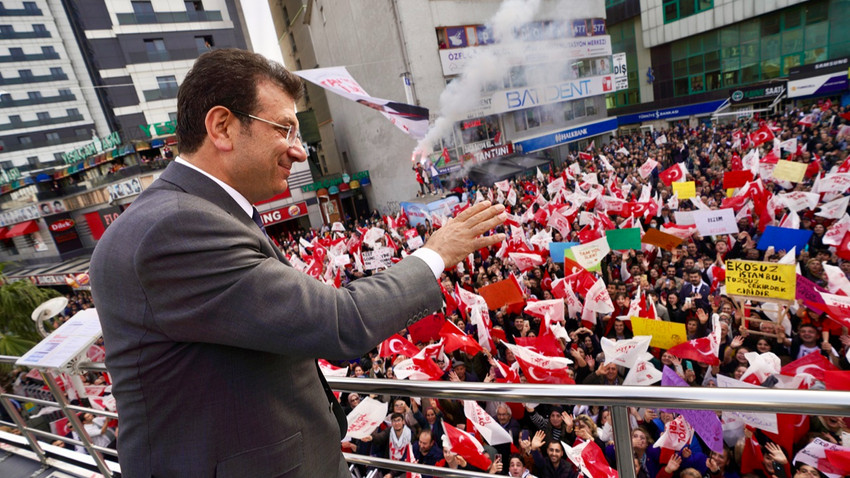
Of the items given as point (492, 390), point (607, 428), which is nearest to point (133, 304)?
point (492, 390)

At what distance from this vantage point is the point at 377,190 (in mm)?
28391

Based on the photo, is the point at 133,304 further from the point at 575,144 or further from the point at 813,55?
the point at 813,55

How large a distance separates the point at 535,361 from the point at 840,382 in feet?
8.12

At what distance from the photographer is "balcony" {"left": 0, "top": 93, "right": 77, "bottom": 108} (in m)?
35.2

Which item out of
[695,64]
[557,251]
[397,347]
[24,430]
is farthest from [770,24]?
[24,430]

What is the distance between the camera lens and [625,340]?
4777 mm

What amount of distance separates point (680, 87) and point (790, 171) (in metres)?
30.1

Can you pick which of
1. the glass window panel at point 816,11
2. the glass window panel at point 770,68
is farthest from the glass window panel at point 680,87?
the glass window panel at point 816,11

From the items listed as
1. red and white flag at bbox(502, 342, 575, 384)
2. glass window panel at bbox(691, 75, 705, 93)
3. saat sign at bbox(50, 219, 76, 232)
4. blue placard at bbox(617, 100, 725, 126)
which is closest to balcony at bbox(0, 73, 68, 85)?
Answer: saat sign at bbox(50, 219, 76, 232)

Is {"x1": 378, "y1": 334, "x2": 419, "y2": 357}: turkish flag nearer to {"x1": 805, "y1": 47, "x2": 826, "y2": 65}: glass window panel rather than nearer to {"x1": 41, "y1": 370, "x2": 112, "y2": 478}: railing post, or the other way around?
{"x1": 41, "y1": 370, "x2": 112, "y2": 478}: railing post

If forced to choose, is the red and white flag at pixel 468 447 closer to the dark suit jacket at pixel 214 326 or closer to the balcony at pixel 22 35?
the dark suit jacket at pixel 214 326

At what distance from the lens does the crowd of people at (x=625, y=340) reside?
12.8 ft

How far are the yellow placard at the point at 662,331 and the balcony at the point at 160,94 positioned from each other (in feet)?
112

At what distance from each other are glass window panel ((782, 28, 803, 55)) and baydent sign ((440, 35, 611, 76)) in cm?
1104
